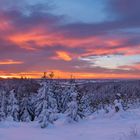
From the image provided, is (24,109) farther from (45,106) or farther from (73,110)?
(45,106)

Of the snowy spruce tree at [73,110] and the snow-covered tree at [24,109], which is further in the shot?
the snow-covered tree at [24,109]

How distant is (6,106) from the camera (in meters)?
54.5

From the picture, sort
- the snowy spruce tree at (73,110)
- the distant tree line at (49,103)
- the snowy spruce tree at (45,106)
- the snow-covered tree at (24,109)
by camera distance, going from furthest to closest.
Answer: the snow-covered tree at (24,109)
the snowy spruce tree at (73,110)
the distant tree line at (49,103)
the snowy spruce tree at (45,106)

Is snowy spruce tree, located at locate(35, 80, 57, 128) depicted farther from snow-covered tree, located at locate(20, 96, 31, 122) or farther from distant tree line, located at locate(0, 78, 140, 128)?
snow-covered tree, located at locate(20, 96, 31, 122)

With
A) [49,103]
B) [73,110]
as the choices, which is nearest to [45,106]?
[49,103]

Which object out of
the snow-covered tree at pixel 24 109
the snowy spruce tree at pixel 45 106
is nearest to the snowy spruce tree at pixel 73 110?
the snowy spruce tree at pixel 45 106

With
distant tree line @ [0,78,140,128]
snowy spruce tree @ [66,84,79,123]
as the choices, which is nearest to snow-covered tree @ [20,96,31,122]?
distant tree line @ [0,78,140,128]

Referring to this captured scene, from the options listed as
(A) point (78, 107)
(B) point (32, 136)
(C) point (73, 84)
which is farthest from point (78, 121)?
(B) point (32, 136)

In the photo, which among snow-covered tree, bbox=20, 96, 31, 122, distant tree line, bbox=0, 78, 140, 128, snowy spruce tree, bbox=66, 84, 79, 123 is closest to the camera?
distant tree line, bbox=0, 78, 140, 128

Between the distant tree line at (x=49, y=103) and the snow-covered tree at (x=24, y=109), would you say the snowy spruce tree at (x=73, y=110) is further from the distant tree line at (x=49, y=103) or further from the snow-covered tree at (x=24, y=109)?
the snow-covered tree at (x=24, y=109)

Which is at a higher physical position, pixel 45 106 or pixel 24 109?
pixel 45 106

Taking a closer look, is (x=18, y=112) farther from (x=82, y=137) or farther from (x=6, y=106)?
(x=82, y=137)

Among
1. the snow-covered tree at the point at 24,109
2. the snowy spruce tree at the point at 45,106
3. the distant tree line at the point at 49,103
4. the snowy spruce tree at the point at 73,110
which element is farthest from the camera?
the snow-covered tree at the point at 24,109

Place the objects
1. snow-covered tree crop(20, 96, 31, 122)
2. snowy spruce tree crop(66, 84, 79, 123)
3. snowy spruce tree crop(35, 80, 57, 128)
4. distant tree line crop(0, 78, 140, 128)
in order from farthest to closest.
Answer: snow-covered tree crop(20, 96, 31, 122)
snowy spruce tree crop(66, 84, 79, 123)
distant tree line crop(0, 78, 140, 128)
snowy spruce tree crop(35, 80, 57, 128)
